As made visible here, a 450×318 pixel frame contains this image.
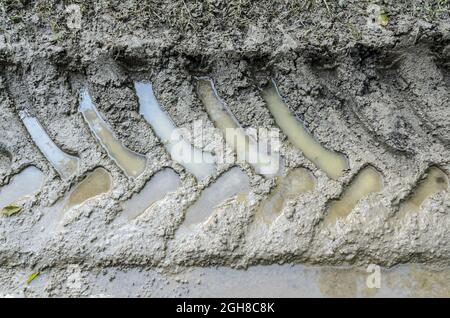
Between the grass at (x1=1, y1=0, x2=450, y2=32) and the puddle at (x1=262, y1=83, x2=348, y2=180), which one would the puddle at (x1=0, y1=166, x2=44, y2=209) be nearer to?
the grass at (x1=1, y1=0, x2=450, y2=32)

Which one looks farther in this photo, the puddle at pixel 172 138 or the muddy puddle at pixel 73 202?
the puddle at pixel 172 138

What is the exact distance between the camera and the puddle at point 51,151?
7.75ft

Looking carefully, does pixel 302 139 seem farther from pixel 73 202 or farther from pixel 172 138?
pixel 73 202

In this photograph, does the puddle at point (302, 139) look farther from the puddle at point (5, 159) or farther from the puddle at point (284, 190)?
the puddle at point (5, 159)

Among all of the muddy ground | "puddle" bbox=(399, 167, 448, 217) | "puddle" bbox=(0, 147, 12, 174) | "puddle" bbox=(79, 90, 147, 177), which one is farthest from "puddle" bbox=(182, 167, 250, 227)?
"puddle" bbox=(0, 147, 12, 174)

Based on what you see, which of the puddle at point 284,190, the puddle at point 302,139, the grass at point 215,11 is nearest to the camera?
the puddle at point 284,190

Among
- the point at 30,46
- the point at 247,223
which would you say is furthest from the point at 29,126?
the point at 247,223

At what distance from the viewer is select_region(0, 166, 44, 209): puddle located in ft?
7.58

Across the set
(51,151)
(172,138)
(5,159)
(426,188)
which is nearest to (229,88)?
(172,138)

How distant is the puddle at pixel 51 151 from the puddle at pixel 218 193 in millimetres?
613

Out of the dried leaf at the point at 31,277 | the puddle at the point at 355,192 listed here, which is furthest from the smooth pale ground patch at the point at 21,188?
the puddle at the point at 355,192

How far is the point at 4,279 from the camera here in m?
2.14

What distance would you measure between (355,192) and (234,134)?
657 millimetres
